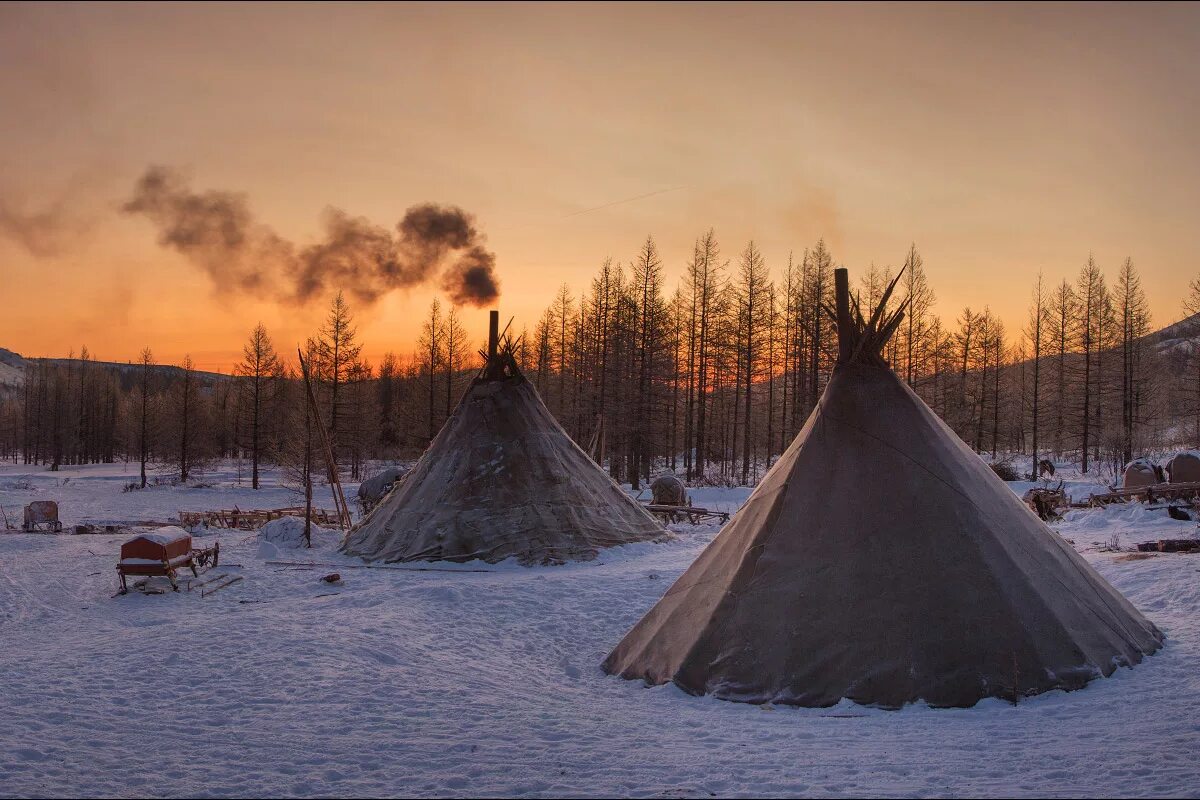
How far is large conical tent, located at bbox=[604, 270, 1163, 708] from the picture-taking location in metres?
6.59

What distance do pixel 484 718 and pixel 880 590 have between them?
3.98 metres

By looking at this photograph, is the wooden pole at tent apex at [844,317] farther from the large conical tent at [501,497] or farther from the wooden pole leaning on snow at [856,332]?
the large conical tent at [501,497]

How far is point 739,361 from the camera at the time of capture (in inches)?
1725

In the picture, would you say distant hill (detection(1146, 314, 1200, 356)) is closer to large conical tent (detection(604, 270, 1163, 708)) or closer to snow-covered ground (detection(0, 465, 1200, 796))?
large conical tent (detection(604, 270, 1163, 708))

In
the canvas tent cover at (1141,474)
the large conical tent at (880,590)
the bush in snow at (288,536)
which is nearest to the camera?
the large conical tent at (880,590)

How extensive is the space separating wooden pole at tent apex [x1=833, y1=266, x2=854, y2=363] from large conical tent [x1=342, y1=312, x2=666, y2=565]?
28.2ft

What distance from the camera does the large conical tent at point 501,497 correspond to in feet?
52.5

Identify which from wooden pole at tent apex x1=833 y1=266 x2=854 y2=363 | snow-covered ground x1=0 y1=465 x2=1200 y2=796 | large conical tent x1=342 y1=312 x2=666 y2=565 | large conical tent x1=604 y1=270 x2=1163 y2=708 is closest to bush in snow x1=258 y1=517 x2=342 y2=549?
large conical tent x1=342 y1=312 x2=666 y2=565

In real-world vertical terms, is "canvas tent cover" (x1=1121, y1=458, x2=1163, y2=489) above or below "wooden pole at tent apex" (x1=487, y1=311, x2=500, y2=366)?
below

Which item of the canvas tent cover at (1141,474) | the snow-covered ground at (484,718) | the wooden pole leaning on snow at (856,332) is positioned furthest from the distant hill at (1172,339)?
the snow-covered ground at (484,718)

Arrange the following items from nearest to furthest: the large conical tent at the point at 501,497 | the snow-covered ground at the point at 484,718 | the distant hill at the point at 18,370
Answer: the snow-covered ground at the point at 484,718, the large conical tent at the point at 501,497, the distant hill at the point at 18,370

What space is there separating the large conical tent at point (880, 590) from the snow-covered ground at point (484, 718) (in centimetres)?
28

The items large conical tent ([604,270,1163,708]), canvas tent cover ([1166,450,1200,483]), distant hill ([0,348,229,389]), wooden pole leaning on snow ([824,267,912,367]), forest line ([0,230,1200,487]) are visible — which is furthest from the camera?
distant hill ([0,348,229,389])

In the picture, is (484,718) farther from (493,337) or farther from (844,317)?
(493,337)
